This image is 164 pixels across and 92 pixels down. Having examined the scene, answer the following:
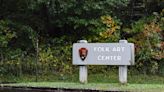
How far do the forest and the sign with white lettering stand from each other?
4.40m

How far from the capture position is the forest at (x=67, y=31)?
2205 centimetres

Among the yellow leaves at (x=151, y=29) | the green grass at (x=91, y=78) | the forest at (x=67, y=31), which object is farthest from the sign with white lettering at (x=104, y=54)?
the yellow leaves at (x=151, y=29)

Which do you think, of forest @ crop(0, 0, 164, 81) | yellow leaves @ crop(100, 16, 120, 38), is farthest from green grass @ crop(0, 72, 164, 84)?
yellow leaves @ crop(100, 16, 120, 38)

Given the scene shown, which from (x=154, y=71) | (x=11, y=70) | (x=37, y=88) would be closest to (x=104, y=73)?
(x=154, y=71)

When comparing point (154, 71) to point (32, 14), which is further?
point (32, 14)

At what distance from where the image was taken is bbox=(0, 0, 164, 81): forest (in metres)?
22.0

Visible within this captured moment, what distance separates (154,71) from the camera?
864 inches

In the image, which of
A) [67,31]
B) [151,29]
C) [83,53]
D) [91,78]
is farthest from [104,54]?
[67,31]

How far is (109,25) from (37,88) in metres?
8.25

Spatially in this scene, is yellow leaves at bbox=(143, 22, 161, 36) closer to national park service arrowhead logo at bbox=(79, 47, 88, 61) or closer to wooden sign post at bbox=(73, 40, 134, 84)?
wooden sign post at bbox=(73, 40, 134, 84)

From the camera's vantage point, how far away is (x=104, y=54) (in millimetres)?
16719

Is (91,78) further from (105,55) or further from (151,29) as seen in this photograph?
(105,55)

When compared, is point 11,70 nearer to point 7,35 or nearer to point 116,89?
point 7,35

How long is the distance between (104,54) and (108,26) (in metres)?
6.60
